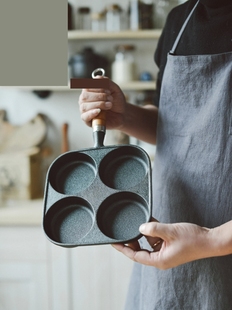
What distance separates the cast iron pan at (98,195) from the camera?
0.77m

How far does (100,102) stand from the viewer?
2.90 ft

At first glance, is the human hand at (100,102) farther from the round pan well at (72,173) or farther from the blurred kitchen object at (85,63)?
the blurred kitchen object at (85,63)

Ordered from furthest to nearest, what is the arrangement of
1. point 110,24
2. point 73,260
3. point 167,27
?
point 110,24 < point 73,260 < point 167,27

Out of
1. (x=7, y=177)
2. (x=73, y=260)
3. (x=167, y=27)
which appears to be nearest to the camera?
(x=167, y=27)

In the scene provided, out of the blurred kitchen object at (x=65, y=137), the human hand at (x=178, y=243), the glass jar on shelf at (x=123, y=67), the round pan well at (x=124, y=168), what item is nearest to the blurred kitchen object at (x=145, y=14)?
the glass jar on shelf at (x=123, y=67)

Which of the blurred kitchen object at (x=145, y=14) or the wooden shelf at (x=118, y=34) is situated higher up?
the blurred kitchen object at (x=145, y=14)

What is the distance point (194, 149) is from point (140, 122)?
22cm

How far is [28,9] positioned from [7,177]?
117cm

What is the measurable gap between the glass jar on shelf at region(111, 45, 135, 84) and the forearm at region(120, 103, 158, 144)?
0.80 m

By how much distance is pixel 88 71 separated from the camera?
1848 mm

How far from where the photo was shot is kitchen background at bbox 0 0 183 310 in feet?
5.20

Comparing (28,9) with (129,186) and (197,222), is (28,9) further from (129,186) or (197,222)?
(197,222)

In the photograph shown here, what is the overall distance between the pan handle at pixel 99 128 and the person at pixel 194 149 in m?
0.02

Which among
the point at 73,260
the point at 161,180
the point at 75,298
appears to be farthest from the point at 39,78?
the point at 75,298
